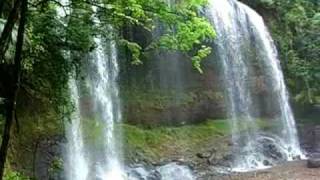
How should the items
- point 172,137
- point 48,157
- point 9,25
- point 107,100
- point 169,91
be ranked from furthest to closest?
point 169,91 → point 172,137 → point 107,100 → point 48,157 → point 9,25

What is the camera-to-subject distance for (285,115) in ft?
54.6

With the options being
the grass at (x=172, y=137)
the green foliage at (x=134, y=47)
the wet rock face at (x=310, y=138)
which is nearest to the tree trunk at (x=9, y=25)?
the green foliage at (x=134, y=47)

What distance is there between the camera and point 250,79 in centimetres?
1650

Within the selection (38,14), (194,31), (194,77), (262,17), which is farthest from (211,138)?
(38,14)

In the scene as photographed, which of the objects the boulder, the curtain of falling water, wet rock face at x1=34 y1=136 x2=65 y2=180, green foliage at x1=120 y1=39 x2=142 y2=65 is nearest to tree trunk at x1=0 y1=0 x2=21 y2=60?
green foliage at x1=120 y1=39 x2=142 y2=65

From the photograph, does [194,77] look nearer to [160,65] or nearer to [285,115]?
[160,65]

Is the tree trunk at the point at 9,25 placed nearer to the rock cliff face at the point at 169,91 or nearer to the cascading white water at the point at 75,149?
the cascading white water at the point at 75,149

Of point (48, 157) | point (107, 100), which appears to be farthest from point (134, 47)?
point (48, 157)

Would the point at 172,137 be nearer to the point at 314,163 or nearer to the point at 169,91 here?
the point at 169,91

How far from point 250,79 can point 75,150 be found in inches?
257

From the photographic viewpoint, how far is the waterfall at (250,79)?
1562 cm

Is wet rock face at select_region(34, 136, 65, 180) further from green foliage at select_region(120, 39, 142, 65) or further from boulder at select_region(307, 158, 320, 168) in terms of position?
boulder at select_region(307, 158, 320, 168)

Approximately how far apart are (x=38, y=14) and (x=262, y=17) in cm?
1198

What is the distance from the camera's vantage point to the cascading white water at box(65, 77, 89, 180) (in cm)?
1184
